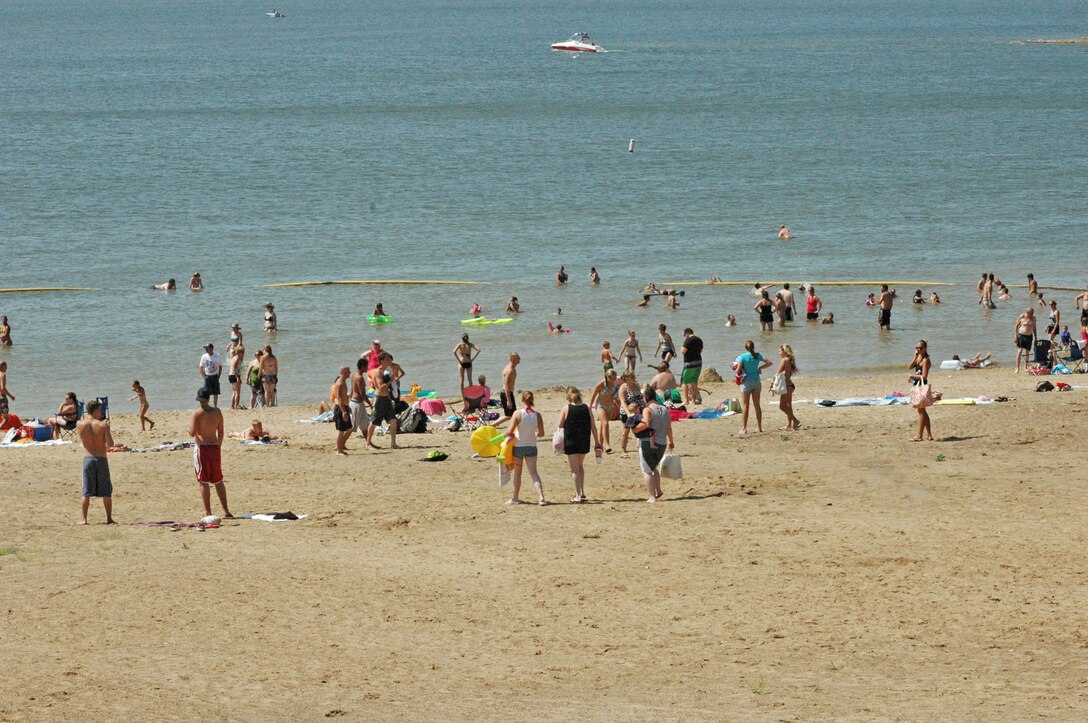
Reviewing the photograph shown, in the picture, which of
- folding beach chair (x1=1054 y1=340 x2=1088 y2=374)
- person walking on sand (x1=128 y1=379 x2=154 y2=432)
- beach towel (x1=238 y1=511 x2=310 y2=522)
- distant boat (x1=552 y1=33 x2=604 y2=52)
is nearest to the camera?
beach towel (x1=238 y1=511 x2=310 y2=522)

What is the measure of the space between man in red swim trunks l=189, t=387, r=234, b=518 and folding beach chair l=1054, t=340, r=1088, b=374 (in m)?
16.8

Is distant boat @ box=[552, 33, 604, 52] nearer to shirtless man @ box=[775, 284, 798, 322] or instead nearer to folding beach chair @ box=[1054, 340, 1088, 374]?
shirtless man @ box=[775, 284, 798, 322]

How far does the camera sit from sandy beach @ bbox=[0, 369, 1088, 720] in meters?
10.1

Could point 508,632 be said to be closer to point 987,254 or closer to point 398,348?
point 398,348

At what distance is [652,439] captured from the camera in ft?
50.6

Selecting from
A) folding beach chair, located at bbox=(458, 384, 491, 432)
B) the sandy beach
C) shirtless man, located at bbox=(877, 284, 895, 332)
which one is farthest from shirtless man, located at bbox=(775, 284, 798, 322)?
the sandy beach

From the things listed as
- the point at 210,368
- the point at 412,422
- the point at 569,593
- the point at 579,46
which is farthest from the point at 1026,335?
the point at 579,46

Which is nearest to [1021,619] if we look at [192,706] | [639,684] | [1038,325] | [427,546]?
[639,684]

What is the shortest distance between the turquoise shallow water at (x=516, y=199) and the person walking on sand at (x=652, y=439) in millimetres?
13011

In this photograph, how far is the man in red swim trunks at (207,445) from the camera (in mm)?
14625

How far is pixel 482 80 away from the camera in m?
114

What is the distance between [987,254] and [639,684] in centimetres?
3738

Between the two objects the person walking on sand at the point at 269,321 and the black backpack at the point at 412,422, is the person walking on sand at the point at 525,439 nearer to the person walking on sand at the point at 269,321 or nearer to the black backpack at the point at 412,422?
the black backpack at the point at 412,422

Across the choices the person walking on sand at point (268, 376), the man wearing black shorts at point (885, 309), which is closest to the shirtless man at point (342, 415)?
the person walking on sand at point (268, 376)
